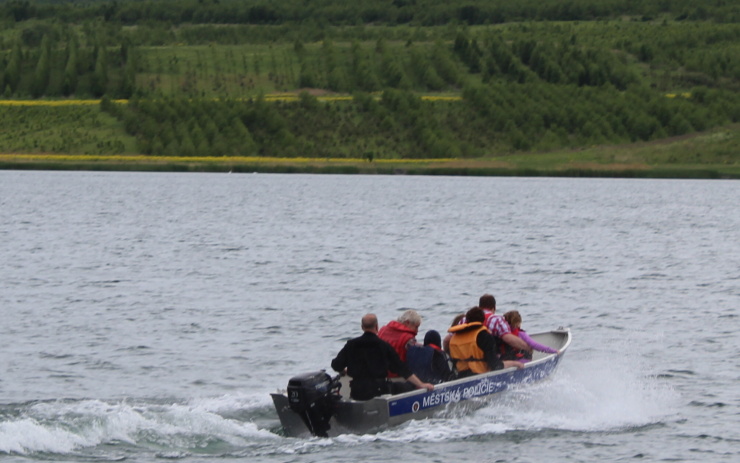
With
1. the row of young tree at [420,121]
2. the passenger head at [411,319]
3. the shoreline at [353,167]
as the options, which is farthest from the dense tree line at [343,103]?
the passenger head at [411,319]

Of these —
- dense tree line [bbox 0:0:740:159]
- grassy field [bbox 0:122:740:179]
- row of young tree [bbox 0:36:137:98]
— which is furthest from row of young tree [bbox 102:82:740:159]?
row of young tree [bbox 0:36:137:98]

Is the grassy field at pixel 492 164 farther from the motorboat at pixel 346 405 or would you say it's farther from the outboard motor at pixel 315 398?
the outboard motor at pixel 315 398

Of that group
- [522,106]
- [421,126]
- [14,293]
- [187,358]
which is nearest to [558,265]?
[14,293]

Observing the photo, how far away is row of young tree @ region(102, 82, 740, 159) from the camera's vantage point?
503 ft

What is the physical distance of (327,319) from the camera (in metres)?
36.2

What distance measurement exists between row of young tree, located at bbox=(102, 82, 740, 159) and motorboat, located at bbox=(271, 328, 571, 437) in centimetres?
12557

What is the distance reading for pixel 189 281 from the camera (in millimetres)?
45062

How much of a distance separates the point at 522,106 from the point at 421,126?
2199 centimetres

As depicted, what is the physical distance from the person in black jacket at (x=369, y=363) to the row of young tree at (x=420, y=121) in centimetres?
12609

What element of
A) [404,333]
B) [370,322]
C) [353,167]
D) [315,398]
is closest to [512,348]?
[404,333]

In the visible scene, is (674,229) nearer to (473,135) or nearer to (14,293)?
(14,293)

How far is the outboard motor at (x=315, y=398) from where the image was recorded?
20.9 m

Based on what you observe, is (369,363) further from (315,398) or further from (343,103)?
(343,103)

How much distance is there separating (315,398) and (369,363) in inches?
46.5
